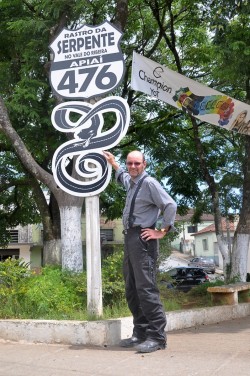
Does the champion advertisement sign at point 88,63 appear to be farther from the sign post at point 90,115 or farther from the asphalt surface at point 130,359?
the asphalt surface at point 130,359

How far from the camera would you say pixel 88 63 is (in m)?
6.59

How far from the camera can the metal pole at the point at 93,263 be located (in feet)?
20.1

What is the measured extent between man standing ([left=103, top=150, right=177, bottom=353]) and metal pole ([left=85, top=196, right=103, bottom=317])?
2.34 ft

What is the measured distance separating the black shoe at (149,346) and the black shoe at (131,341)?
0.68 feet

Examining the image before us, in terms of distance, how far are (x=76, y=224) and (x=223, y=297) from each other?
2688 millimetres

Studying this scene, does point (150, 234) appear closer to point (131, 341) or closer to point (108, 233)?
point (131, 341)

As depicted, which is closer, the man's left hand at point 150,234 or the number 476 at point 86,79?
the man's left hand at point 150,234

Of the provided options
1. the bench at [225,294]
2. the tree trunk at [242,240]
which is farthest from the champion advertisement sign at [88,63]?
the tree trunk at [242,240]

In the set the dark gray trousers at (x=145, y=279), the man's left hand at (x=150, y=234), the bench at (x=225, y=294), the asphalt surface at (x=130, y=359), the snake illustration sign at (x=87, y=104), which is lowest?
the asphalt surface at (x=130, y=359)

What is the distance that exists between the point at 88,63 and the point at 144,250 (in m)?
2.62

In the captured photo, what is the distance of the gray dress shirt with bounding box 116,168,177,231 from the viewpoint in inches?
204

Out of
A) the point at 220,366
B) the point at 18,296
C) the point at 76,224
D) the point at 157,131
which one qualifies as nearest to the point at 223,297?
the point at 76,224

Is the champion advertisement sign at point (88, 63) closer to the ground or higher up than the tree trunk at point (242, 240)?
higher up

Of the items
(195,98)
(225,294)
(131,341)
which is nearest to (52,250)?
(195,98)
